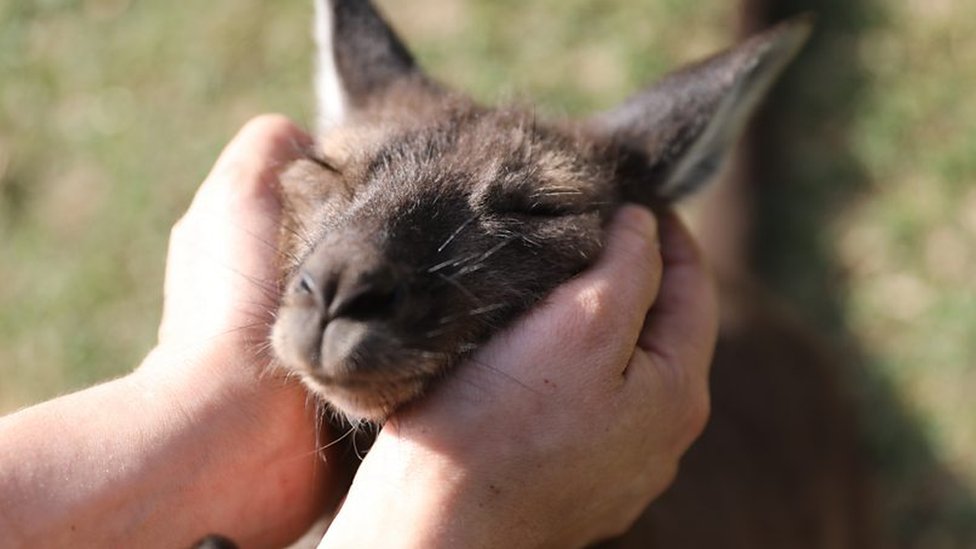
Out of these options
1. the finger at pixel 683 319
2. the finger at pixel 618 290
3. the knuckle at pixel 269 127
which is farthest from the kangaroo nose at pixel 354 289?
the knuckle at pixel 269 127

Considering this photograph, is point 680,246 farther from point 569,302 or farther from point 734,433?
point 734,433

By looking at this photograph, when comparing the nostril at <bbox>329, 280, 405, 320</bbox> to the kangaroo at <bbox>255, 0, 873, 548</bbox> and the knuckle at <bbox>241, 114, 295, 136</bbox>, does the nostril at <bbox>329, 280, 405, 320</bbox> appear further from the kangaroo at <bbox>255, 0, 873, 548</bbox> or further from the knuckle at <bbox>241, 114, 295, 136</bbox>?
the knuckle at <bbox>241, 114, 295, 136</bbox>

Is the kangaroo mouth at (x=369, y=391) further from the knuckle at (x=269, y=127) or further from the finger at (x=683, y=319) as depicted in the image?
the knuckle at (x=269, y=127)

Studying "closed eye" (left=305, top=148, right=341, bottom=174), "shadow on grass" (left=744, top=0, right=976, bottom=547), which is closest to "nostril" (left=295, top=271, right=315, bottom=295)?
"closed eye" (left=305, top=148, right=341, bottom=174)

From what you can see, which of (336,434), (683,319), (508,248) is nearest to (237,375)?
(336,434)

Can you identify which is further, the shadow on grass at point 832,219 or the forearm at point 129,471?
the shadow on grass at point 832,219

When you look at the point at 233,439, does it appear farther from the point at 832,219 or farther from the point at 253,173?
the point at 832,219

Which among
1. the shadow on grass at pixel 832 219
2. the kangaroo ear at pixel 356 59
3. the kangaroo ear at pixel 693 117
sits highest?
the kangaroo ear at pixel 356 59
